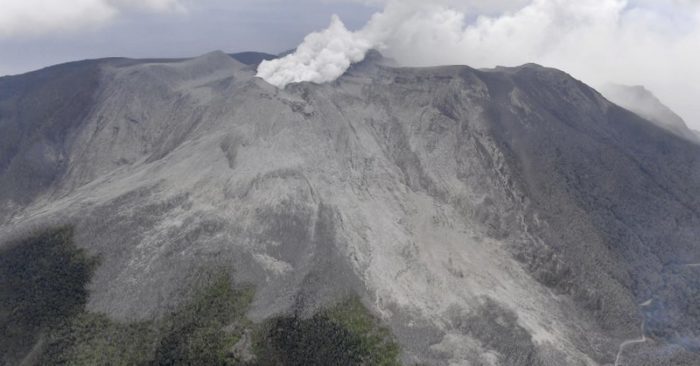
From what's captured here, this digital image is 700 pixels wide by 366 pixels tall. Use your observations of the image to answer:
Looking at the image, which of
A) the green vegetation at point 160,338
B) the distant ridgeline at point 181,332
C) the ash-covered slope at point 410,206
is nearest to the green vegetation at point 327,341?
the distant ridgeline at point 181,332

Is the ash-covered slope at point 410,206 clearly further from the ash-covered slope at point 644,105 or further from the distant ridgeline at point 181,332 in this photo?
the ash-covered slope at point 644,105

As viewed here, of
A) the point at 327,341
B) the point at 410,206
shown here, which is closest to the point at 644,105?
the point at 410,206

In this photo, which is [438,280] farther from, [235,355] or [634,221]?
[634,221]

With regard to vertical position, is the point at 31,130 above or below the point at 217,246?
above

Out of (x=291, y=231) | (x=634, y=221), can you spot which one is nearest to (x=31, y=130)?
(x=291, y=231)

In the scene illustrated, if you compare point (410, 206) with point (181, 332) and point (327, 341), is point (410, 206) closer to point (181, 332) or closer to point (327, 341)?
point (327, 341)
